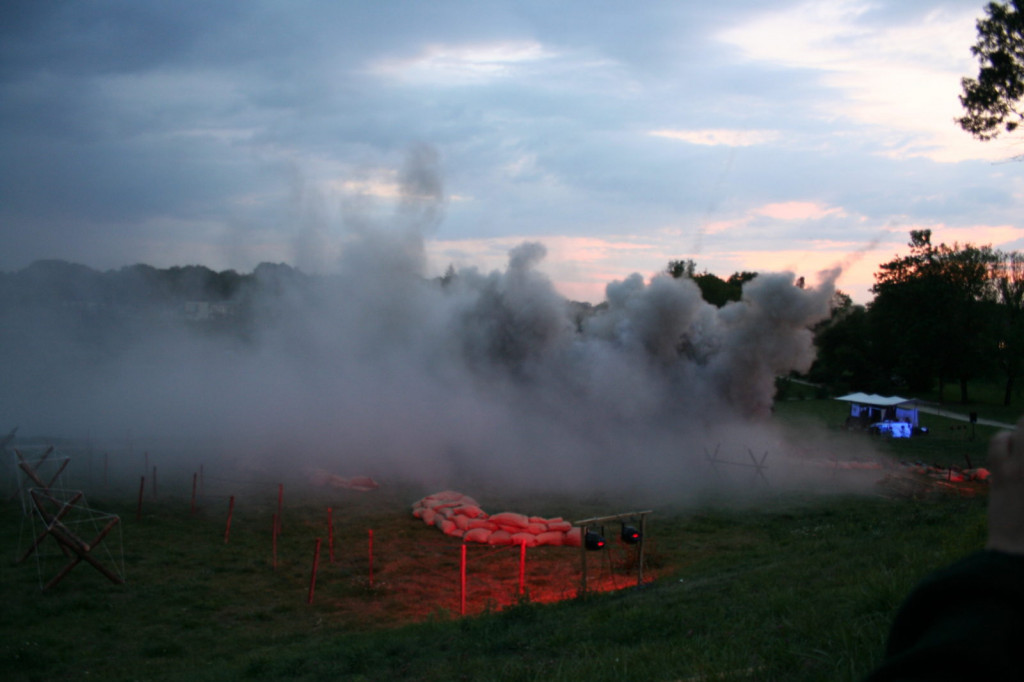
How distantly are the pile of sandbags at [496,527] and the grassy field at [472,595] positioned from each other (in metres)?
0.42

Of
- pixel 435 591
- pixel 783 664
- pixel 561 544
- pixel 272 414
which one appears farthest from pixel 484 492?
pixel 783 664

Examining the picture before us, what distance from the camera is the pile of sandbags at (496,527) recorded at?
1586 centimetres

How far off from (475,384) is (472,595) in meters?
19.7

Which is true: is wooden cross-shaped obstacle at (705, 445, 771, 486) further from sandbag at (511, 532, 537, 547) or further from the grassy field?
sandbag at (511, 532, 537, 547)

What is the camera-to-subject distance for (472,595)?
12.5m

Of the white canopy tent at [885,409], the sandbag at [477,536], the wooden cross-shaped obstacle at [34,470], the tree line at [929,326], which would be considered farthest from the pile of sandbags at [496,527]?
the tree line at [929,326]

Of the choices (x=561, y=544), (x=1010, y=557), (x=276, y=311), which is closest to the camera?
(x=1010, y=557)

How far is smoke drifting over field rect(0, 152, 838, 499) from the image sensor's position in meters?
27.5

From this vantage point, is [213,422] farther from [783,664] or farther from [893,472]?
[783,664]

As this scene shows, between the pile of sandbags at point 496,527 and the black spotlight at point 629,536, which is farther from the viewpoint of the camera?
the pile of sandbags at point 496,527

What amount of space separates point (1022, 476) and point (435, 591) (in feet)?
42.8

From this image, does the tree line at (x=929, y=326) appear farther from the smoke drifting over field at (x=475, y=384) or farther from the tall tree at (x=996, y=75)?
the tall tree at (x=996, y=75)

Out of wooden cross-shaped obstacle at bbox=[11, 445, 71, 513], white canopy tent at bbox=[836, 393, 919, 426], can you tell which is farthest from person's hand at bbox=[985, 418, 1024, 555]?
white canopy tent at bbox=[836, 393, 919, 426]

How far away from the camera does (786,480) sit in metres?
24.0
